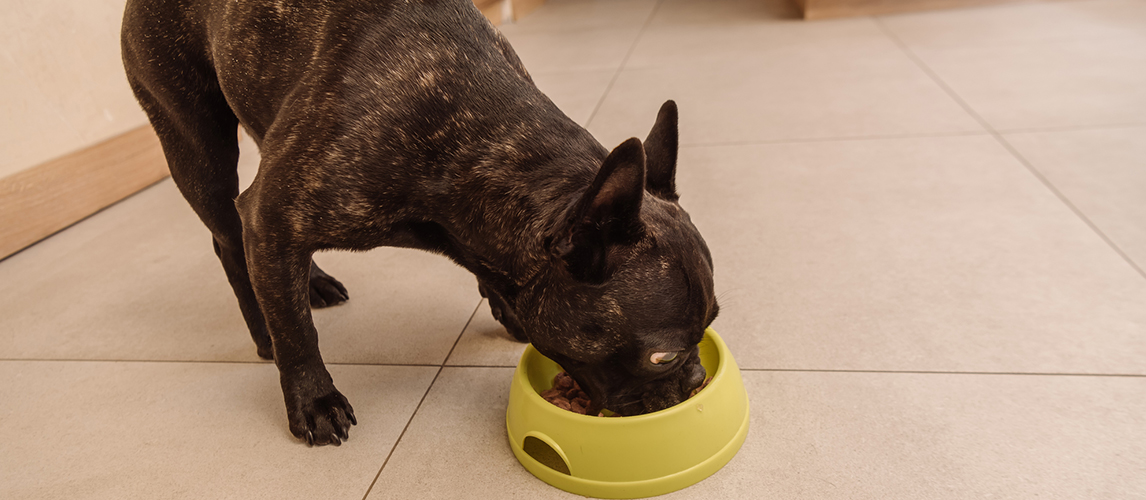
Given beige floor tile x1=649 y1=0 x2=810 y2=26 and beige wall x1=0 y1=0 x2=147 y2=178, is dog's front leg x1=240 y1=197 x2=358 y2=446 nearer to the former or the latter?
beige wall x1=0 y1=0 x2=147 y2=178

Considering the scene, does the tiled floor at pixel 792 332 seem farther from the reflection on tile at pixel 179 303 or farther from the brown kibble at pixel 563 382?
the brown kibble at pixel 563 382

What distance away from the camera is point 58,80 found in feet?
11.7

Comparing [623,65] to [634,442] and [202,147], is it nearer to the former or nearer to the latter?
[202,147]

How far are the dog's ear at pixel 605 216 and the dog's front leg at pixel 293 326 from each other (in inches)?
27.7

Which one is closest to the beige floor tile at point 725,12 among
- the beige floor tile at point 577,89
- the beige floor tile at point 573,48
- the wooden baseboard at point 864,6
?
the wooden baseboard at point 864,6

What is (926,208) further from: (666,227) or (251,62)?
(251,62)

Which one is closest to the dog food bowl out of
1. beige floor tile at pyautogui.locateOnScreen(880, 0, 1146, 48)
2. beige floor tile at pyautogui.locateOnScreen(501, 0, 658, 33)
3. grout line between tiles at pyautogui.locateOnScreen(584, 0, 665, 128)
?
grout line between tiles at pyautogui.locateOnScreen(584, 0, 665, 128)

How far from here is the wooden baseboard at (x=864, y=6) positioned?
6.62 metres

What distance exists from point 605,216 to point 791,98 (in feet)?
11.7

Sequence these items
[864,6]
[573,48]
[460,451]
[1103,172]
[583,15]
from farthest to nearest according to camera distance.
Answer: [583,15], [864,6], [573,48], [1103,172], [460,451]

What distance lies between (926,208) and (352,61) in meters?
2.38

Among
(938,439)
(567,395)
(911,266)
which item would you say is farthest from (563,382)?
(911,266)

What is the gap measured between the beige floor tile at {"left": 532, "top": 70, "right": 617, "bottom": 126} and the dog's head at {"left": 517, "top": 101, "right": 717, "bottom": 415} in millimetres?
2881

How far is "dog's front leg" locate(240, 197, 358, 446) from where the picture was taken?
1.78m
